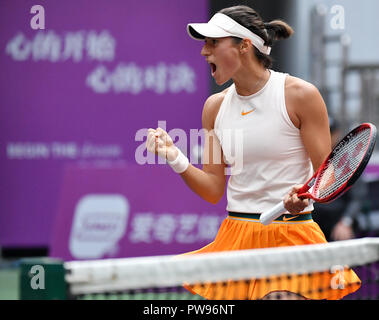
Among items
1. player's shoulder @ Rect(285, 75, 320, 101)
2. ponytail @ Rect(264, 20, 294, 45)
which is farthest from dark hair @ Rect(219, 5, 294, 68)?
player's shoulder @ Rect(285, 75, 320, 101)

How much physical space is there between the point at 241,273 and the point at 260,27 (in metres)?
1.04

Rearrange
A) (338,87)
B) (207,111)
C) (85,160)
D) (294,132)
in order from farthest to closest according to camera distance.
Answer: (338,87)
(85,160)
(207,111)
(294,132)

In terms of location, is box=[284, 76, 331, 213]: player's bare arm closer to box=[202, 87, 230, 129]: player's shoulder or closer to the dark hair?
the dark hair

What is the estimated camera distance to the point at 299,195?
8.21ft

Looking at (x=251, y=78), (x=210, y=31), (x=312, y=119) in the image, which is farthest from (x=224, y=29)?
(x=312, y=119)

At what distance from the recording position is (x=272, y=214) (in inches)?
100

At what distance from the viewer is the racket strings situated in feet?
8.11

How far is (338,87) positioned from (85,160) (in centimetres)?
235

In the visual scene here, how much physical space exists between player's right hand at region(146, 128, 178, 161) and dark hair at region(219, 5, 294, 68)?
0.43 meters

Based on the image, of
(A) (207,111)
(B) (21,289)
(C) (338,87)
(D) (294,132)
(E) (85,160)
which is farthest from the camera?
(C) (338,87)

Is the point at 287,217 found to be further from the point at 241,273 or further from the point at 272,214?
the point at 241,273

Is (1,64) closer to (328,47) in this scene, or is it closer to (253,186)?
(328,47)

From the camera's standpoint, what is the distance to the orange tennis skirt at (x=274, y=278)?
8.07 ft
